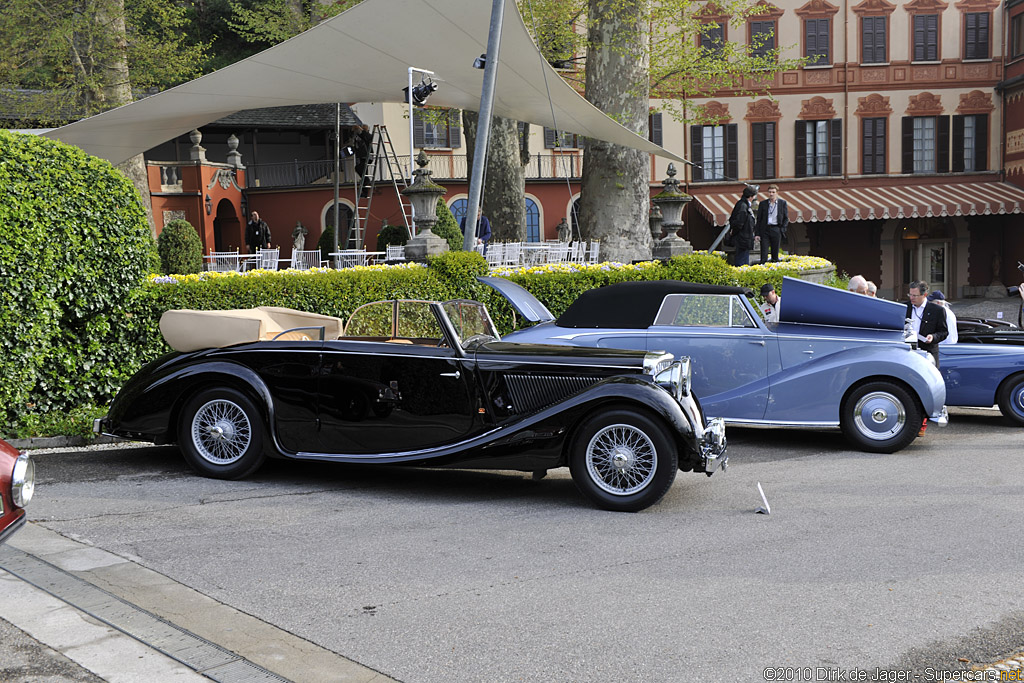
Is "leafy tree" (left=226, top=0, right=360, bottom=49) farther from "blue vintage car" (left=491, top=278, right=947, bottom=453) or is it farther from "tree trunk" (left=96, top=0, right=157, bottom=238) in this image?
"blue vintage car" (left=491, top=278, right=947, bottom=453)

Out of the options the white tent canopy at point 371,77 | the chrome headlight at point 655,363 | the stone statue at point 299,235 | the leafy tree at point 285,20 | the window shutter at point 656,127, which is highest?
the leafy tree at point 285,20

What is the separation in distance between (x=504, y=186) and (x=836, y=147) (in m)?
18.8

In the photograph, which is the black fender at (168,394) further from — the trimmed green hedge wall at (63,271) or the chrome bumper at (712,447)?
the chrome bumper at (712,447)

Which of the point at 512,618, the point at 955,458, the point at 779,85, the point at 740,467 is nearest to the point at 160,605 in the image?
the point at 512,618

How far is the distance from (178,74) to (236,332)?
72.3 ft

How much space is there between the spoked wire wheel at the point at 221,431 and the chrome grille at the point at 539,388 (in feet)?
6.66

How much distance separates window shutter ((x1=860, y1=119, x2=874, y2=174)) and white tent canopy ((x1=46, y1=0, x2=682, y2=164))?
2237 centimetres

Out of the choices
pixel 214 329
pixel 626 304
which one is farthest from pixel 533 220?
pixel 214 329

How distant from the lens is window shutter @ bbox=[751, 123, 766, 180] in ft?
119

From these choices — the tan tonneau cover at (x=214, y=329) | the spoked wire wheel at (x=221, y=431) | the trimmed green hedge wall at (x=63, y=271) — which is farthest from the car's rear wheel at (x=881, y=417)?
the trimmed green hedge wall at (x=63, y=271)

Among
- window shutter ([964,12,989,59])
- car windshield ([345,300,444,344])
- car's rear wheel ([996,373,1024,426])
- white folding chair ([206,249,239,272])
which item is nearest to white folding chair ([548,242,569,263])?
white folding chair ([206,249,239,272])

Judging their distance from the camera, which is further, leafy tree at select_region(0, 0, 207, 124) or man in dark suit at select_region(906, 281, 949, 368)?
leafy tree at select_region(0, 0, 207, 124)

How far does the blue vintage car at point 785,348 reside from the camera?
902 cm

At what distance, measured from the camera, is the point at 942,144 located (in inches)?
1426
